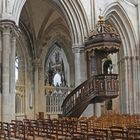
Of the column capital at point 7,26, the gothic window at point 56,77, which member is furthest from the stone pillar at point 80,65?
the gothic window at point 56,77

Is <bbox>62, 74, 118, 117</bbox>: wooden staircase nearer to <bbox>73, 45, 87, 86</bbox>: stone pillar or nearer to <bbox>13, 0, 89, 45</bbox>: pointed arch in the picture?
<bbox>73, 45, 87, 86</bbox>: stone pillar

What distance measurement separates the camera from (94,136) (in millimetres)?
6926

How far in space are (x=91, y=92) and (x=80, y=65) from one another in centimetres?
315

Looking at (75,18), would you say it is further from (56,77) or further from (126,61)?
(56,77)

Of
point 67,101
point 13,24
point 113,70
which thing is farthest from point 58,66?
point 13,24

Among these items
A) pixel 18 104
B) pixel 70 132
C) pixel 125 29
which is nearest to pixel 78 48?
pixel 125 29

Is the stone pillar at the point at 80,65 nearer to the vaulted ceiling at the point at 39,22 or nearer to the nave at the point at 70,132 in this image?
the vaulted ceiling at the point at 39,22

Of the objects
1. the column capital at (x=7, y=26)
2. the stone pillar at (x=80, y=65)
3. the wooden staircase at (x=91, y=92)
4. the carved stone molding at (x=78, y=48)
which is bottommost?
the wooden staircase at (x=91, y=92)

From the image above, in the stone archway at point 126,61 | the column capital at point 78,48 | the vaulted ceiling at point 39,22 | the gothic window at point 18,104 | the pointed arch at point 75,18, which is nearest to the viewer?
the column capital at point 78,48

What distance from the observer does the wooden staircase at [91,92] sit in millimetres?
17078

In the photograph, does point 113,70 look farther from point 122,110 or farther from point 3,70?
point 3,70

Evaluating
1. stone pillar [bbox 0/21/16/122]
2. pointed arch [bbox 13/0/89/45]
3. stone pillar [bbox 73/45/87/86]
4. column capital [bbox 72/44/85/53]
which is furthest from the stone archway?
stone pillar [bbox 0/21/16/122]

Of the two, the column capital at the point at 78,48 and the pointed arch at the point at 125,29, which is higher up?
the pointed arch at the point at 125,29

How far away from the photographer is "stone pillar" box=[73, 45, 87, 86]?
19719mm
